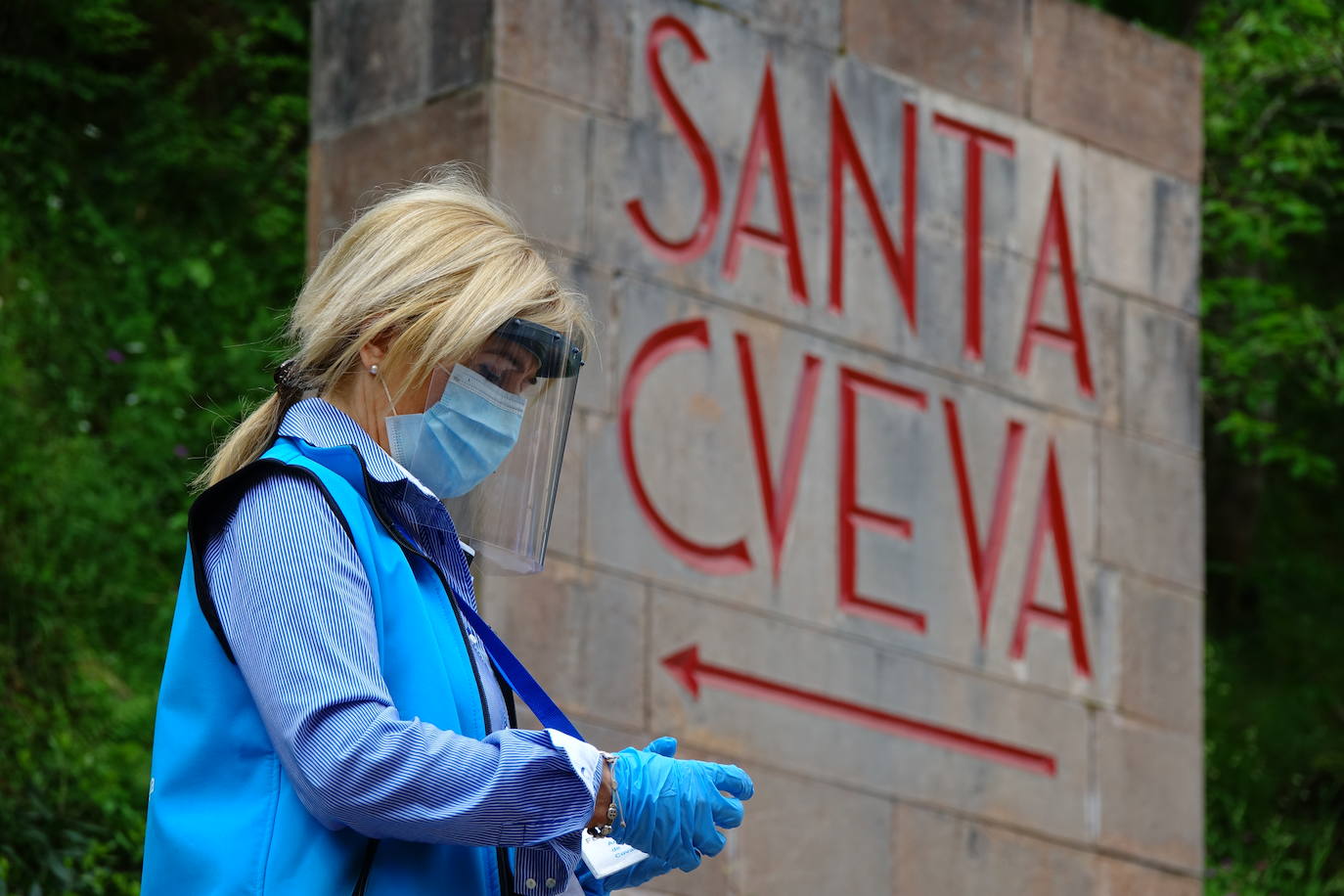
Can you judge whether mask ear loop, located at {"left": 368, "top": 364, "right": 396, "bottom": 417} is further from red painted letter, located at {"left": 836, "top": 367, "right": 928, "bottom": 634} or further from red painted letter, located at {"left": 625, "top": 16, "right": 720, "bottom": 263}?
red painted letter, located at {"left": 836, "top": 367, "right": 928, "bottom": 634}

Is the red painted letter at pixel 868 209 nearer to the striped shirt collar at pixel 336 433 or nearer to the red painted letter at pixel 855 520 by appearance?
the red painted letter at pixel 855 520

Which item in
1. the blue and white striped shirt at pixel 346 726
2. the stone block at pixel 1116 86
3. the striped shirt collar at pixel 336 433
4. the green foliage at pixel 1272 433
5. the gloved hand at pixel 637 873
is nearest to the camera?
the blue and white striped shirt at pixel 346 726

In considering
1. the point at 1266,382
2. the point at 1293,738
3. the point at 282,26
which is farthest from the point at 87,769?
the point at 1293,738

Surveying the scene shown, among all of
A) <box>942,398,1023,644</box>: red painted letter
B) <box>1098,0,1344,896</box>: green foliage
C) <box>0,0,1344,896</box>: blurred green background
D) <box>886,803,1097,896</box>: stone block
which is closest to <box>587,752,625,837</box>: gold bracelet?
<box>886,803,1097,896</box>: stone block

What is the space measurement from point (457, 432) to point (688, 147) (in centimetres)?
325

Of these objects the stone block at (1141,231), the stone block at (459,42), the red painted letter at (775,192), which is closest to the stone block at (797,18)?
the red painted letter at (775,192)

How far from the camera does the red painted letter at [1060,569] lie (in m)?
6.19

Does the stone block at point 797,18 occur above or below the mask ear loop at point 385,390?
above

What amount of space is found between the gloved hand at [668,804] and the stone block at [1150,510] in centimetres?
415

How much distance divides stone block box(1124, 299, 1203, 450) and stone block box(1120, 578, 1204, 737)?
49 cm

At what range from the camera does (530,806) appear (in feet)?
7.51

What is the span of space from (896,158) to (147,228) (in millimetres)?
5245

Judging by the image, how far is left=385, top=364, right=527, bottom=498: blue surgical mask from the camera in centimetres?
254

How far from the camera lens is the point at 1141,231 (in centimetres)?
671
